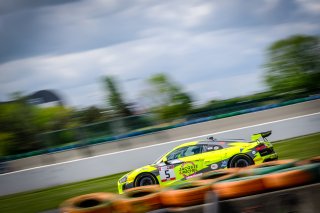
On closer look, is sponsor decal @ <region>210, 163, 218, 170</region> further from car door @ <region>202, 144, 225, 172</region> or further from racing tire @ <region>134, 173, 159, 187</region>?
racing tire @ <region>134, 173, 159, 187</region>

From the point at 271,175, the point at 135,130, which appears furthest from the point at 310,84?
the point at 271,175

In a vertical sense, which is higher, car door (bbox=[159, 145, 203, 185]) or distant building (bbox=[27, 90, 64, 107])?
distant building (bbox=[27, 90, 64, 107])

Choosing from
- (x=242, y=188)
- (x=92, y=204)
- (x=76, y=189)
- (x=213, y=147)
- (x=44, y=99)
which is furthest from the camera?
(x=44, y=99)

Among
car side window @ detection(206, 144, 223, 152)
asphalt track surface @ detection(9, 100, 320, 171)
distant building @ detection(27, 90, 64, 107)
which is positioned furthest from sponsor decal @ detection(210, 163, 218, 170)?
distant building @ detection(27, 90, 64, 107)

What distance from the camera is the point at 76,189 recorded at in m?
11.7

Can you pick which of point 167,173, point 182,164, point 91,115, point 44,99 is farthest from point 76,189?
point 44,99

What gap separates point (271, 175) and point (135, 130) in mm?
12337

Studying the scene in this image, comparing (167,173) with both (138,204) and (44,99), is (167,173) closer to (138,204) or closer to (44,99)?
(138,204)

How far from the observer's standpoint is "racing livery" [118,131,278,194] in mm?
7996

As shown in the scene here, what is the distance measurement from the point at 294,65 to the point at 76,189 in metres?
33.1

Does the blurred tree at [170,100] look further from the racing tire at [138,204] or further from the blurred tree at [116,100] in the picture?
the racing tire at [138,204]

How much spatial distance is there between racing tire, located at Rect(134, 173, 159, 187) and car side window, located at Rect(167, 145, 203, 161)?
0.51 metres

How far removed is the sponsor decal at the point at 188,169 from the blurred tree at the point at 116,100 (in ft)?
97.7

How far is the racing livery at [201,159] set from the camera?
800 cm
